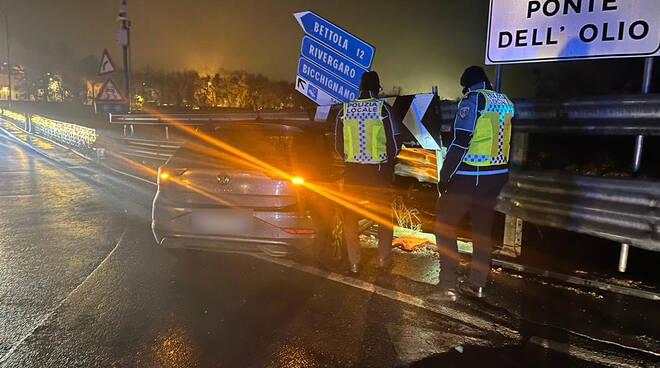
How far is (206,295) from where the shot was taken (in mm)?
4145

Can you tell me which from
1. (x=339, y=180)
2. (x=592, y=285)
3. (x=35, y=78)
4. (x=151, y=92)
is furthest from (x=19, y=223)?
(x=35, y=78)

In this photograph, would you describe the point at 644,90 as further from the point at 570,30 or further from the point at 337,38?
the point at 337,38

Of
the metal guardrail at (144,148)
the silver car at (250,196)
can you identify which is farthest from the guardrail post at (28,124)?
the silver car at (250,196)

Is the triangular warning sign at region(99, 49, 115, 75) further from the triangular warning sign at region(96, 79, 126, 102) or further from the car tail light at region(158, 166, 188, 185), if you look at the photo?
the car tail light at region(158, 166, 188, 185)

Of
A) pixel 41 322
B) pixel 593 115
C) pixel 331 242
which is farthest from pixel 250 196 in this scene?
pixel 593 115

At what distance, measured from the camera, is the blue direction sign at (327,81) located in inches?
257

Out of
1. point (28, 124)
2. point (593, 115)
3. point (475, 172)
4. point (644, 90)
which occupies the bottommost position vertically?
point (475, 172)

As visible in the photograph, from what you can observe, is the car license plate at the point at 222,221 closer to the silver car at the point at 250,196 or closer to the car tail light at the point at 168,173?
the silver car at the point at 250,196

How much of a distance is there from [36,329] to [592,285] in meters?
4.63

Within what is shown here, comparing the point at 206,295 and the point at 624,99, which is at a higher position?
the point at 624,99

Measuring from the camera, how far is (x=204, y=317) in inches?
146

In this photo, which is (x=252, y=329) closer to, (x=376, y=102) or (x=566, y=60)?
(x=376, y=102)

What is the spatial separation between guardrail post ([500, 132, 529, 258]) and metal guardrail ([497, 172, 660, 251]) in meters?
0.21

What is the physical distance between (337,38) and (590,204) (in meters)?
3.75
